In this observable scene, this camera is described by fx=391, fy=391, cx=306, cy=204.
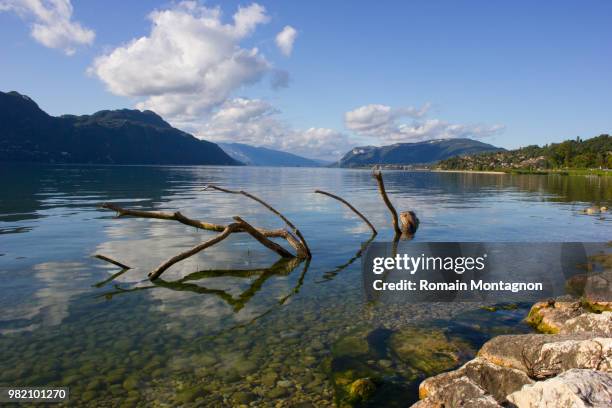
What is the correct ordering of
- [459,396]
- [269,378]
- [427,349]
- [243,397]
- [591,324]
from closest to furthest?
[459,396], [243,397], [269,378], [591,324], [427,349]

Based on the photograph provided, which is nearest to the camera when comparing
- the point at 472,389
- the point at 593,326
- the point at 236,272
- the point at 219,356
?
the point at 472,389

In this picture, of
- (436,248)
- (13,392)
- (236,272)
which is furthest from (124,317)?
(436,248)

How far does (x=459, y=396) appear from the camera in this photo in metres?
7.07

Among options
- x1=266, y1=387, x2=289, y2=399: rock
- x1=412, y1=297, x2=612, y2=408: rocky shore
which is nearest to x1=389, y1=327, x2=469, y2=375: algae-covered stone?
x1=412, y1=297, x2=612, y2=408: rocky shore

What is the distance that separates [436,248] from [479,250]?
267cm

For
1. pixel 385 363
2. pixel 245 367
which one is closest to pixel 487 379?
pixel 385 363

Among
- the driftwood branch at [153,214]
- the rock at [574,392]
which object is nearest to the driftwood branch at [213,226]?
the driftwood branch at [153,214]

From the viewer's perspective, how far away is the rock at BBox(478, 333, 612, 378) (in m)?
7.19

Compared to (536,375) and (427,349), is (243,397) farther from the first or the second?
Result: (536,375)

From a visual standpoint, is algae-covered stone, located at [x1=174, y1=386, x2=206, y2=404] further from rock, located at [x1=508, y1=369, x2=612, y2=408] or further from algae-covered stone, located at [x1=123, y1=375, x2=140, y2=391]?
rock, located at [x1=508, y1=369, x2=612, y2=408]

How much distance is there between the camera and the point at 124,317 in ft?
43.7

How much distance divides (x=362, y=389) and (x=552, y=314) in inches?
282

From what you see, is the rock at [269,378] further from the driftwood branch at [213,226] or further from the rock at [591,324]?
the driftwood branch at [213,226]

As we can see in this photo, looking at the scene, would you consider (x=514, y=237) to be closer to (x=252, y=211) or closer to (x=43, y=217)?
(x=252, y=211)
